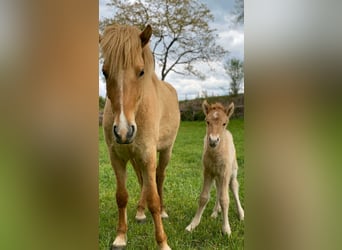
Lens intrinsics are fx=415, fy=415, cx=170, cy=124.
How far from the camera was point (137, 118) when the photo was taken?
146 centimetres

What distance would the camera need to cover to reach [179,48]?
61.6 inches

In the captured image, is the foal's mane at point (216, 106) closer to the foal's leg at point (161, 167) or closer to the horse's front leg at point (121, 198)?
the foal's leg at point (161, 167)

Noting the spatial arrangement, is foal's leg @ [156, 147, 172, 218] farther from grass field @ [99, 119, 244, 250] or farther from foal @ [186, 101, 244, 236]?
foal @ [186, 101, 244, 236]

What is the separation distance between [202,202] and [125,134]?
0.44m

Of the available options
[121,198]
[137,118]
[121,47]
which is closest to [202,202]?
[121,198]

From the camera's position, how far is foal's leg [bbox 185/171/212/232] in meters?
1.59

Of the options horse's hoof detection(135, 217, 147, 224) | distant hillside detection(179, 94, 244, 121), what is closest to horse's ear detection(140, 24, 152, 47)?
distant hillside detection(179, 94, 244, 121)

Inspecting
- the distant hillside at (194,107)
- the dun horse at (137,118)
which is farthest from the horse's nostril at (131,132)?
the distant hillside at (194,107)

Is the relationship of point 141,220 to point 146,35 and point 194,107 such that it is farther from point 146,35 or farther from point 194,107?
point 146,35

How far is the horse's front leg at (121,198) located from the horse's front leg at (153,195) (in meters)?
0.08

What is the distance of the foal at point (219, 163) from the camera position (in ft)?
5.07

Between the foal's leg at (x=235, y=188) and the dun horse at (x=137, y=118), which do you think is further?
the foal's leg at (x=235, y=188)
